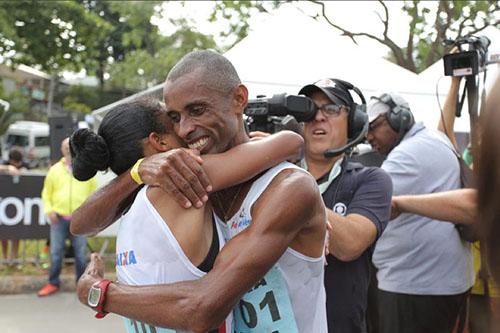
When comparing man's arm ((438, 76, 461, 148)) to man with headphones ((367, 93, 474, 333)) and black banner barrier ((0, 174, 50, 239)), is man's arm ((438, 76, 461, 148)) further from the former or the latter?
black banner barrier ((0, 174, 50, 239))

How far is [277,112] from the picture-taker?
2.57 meters

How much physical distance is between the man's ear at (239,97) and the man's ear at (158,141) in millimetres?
258

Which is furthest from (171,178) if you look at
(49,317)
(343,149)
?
(49,317)

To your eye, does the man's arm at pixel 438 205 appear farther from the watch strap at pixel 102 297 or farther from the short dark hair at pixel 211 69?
the watch strap at pixel 102 297

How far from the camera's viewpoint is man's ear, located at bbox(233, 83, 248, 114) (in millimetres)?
1895

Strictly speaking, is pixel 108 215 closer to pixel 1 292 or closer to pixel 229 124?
pixel 229 124

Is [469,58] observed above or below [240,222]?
above

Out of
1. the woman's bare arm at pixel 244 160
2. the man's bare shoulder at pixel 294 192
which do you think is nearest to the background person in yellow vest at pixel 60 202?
the woman's bare arm at pixel 244 160

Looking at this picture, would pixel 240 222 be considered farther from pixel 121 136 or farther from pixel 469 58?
pixel 469 58

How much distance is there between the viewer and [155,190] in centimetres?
176

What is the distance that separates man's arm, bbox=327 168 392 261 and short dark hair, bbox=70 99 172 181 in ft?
2.77

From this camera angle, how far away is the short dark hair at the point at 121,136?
1.99 m

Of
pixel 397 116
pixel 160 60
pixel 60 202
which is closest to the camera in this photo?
pixel 397 116

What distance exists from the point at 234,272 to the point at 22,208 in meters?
7.27
